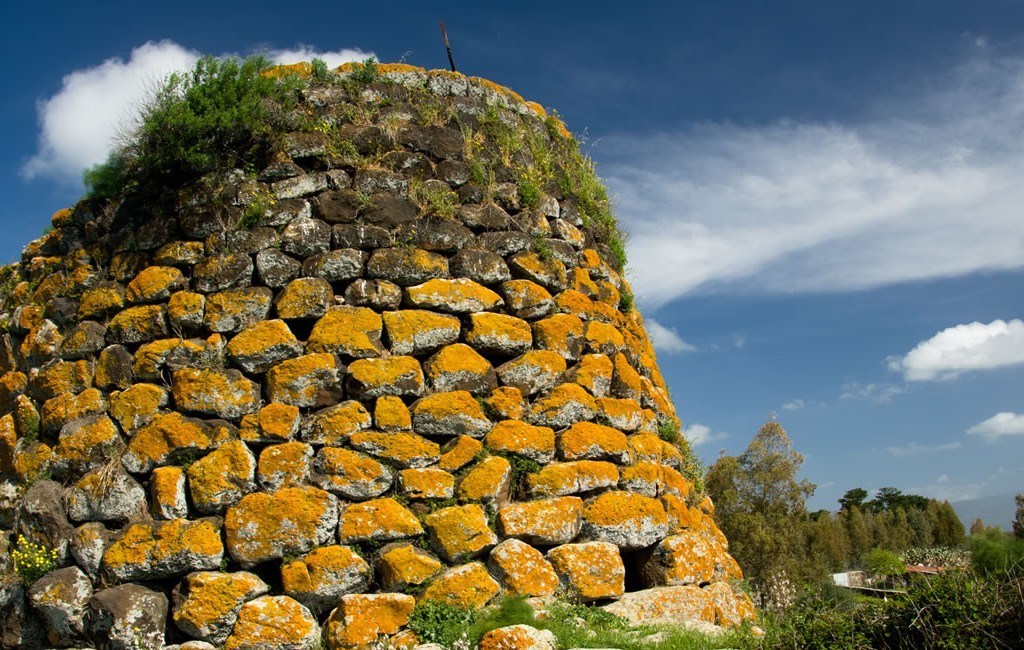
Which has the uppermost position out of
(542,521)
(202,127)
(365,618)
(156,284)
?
(202,127)

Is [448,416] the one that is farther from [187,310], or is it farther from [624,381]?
[187,310]

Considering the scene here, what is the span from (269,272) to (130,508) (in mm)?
1927

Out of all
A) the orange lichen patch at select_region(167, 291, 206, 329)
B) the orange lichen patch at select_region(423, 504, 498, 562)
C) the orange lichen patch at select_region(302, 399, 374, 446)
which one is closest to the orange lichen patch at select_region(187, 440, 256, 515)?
the orange lichen patch at select_region(302, 399, 374, 446)

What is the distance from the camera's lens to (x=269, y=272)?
5.96m

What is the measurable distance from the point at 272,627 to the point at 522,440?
2.04 meters

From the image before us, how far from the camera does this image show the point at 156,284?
612 centimetres

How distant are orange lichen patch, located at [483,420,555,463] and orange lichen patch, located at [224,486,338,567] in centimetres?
121

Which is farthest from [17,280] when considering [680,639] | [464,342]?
[680,639]

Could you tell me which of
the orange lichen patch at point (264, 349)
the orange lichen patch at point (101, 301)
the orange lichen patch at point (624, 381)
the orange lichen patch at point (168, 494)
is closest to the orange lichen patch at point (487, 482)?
the orange lichen patch at point (624, 381)

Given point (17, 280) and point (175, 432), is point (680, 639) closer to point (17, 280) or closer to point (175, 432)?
point (175, 432)

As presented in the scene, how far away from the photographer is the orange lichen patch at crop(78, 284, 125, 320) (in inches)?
248

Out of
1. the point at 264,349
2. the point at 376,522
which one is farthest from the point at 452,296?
the point at 376,522

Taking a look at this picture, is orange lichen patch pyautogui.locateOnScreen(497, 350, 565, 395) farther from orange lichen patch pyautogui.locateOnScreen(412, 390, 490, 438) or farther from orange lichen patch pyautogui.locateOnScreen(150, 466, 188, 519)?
orange lichen patch pyautogui.locateOnScreen(150, 466, 188, 519)

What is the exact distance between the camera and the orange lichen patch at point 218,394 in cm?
549
